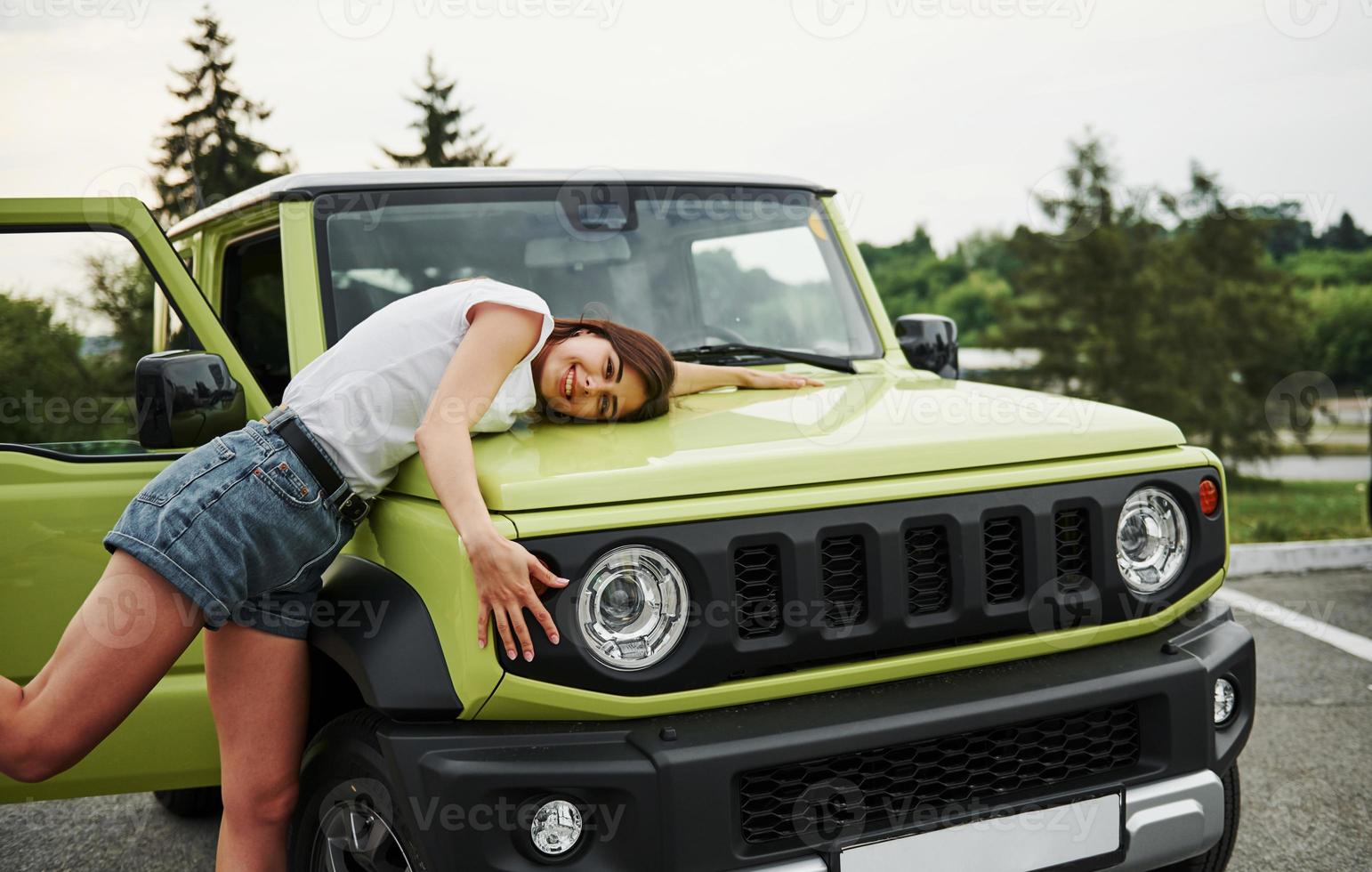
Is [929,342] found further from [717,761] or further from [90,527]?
[90,527]

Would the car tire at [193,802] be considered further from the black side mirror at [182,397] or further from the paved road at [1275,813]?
the black side mirror at [182,397]

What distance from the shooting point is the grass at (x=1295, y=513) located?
955cm

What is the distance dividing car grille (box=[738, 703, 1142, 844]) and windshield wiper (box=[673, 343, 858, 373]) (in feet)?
4.62

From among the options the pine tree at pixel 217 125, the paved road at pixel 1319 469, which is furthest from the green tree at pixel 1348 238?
the pine tree at pixel 217 125

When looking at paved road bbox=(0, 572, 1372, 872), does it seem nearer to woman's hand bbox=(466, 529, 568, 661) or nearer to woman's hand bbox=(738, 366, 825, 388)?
woman's hand bbox=(738, 366, 825, 388)

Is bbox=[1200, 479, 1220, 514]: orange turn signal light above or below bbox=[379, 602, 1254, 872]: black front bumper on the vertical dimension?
above

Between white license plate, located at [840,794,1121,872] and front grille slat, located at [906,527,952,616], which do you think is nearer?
white license plate, located at [840,794,1121,872]

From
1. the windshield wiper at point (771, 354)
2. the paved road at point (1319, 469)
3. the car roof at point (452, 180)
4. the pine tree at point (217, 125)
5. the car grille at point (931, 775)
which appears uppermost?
the pine tree at point (217, 125)

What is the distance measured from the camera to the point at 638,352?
245 cm

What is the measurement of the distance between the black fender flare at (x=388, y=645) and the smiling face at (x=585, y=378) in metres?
0.51

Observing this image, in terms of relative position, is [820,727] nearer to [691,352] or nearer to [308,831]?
[308,831]

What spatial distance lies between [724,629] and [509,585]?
0.42 m

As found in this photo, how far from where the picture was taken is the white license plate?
6.76 feet

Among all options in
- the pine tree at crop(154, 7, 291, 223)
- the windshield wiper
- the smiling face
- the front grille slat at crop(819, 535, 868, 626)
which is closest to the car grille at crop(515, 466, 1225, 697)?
the front grille slat at crop(819, 535, 868, 626)
